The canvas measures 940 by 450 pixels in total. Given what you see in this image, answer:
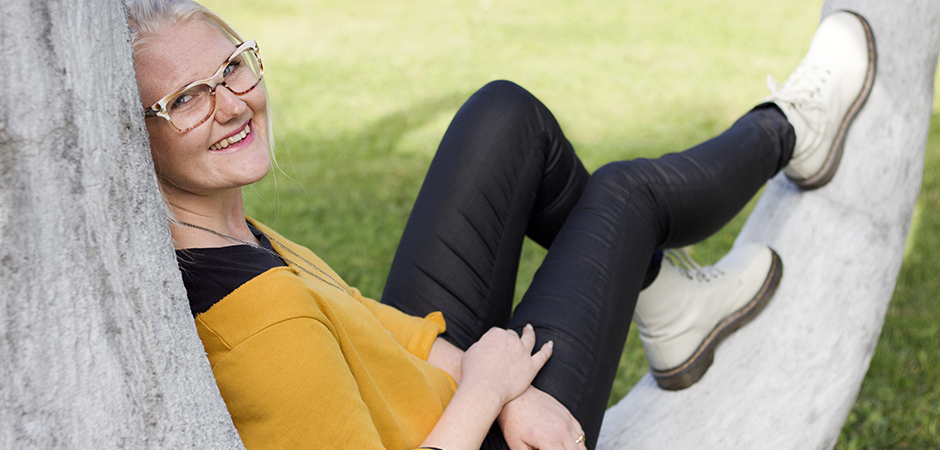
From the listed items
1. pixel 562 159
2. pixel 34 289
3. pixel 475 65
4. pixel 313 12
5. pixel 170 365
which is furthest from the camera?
pixel 313 12

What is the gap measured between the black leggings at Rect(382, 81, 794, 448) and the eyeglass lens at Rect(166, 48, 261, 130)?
Result: 2.19ft

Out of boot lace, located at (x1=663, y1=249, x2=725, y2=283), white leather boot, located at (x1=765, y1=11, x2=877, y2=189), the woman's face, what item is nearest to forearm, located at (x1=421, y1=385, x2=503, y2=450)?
the woman's face

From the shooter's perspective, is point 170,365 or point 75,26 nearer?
point 75,26

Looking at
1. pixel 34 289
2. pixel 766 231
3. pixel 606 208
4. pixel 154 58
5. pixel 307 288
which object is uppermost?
pixel 154 58

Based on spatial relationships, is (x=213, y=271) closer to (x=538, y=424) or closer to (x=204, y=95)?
(x=204, y=95)

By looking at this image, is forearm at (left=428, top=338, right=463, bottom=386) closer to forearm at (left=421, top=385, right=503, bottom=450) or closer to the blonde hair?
forearm at (left=421, top=385, right=503, bottom=450)

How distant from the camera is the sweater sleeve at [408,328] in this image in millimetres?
1687

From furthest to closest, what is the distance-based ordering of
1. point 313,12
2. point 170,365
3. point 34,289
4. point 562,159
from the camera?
point 313,12 < point 562,159 < point 170,365 < point 34,289

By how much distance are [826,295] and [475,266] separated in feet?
3.73

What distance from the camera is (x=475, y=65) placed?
813 centimetres

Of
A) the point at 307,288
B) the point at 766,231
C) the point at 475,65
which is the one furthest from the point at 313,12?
the point at 307,288

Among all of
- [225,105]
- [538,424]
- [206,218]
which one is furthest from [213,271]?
[538,424]

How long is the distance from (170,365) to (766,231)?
6.75 feet

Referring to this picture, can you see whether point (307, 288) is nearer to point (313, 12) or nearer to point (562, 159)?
point (562, 159)
